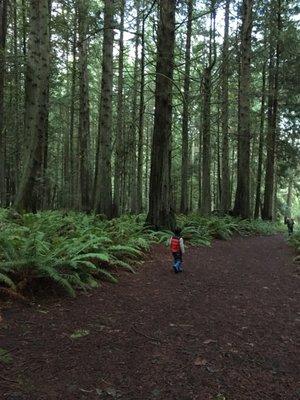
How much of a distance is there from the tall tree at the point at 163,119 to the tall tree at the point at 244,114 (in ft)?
27.2

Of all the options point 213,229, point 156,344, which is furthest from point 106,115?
point 156,344

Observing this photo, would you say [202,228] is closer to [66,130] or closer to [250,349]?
[250,349]

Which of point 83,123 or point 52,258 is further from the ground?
point 83,123

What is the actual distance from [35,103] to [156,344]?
876 cm

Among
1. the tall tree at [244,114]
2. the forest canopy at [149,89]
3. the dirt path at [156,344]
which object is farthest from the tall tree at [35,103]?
the tall tree at [244,114]

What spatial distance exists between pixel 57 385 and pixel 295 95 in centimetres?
2486

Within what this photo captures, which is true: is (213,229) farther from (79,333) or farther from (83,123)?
(79,333)

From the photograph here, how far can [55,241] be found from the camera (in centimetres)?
730

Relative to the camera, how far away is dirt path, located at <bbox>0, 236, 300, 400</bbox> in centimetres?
366

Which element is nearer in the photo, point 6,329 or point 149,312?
point 6,329

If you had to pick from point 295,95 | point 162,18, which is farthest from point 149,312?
point 295,95

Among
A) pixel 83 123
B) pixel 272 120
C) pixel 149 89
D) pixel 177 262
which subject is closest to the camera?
pixel 177 262

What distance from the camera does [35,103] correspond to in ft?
38.0

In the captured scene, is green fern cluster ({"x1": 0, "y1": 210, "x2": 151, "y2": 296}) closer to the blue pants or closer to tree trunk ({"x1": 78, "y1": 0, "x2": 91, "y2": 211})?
the blue pants
